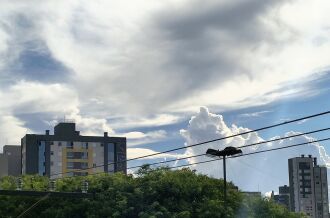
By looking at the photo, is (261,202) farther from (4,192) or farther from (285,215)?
(4,192)

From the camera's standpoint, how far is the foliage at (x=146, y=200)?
189 ft

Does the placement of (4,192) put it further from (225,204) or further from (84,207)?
(225,204)

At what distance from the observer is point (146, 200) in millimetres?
58875

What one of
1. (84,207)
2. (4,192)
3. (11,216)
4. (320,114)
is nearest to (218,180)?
(84,207)

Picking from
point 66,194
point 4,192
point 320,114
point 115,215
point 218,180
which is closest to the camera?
point 320,114

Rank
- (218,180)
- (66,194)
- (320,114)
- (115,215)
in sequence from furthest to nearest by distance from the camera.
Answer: (218,180)
(115,215)
(66,194)
(320,114)

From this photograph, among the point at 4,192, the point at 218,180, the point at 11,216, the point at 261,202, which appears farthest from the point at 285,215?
the point at 4,192

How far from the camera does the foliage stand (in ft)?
189

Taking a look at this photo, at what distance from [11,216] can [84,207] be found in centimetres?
669

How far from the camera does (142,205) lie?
58219 millimetres

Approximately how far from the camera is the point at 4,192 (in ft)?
128

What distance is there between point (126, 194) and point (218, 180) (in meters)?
10.4

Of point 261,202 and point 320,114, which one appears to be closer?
point 320,114

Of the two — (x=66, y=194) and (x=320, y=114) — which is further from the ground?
(x=320, y=114)
